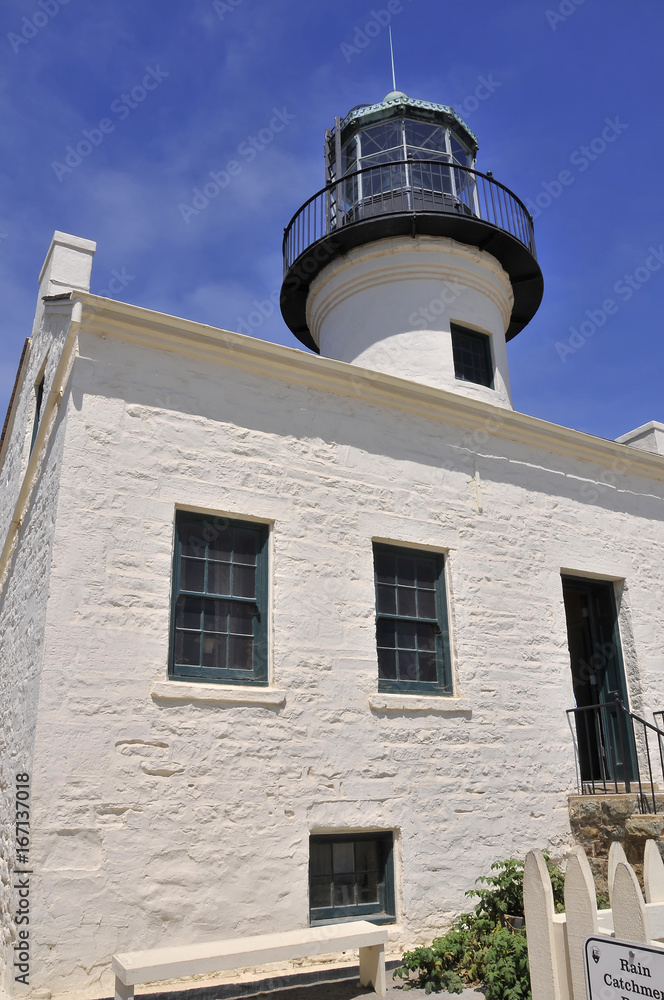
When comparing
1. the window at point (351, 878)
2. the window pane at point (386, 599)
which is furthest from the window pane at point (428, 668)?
the window at point (351, 878)

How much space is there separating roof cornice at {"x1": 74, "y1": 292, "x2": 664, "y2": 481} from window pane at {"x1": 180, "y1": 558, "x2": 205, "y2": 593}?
79.0 inches

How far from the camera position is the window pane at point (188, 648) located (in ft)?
22.3

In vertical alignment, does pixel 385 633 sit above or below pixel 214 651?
above

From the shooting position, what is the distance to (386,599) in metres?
8.02

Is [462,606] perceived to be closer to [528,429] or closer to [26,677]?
[528,429]

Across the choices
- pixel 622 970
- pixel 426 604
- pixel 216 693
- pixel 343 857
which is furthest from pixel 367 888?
pixel 622 970

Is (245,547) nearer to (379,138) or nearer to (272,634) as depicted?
(272,634)

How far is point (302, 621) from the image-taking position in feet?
24.0

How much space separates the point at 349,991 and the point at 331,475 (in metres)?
4.45

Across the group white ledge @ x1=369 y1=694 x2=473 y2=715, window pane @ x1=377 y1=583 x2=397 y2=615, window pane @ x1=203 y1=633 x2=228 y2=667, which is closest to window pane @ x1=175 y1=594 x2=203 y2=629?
window pane @ x1=203 y1=633 x2=228 y2=667

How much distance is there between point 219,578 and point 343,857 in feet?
8.97

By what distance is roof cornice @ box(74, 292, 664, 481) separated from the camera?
717 centimetres

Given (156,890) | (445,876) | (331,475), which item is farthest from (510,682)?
(156,890)

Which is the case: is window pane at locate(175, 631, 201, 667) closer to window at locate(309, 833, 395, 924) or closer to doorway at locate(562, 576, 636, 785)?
window at locate(309, 833, 395, 924)
